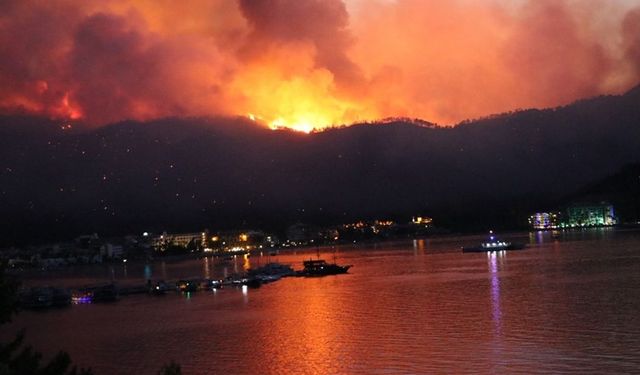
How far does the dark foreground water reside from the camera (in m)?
22.7

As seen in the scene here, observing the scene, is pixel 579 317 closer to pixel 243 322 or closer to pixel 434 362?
pixel 434 362

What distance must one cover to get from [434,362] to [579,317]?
9.82m

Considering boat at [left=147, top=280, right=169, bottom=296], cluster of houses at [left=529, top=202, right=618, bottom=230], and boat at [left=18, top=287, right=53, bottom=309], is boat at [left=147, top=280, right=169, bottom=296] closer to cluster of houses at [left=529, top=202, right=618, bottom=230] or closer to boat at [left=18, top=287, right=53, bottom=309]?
boat at [left=18, top=287, right=53, bottom=309]

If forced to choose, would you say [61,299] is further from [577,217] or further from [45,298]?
[577,217]

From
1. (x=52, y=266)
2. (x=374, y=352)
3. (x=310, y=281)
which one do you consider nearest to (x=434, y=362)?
(x=374, y=352)

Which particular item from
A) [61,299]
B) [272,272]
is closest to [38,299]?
[61,299]

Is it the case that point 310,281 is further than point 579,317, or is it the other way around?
point 310,281

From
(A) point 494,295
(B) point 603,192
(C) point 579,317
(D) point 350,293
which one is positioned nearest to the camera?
(C) point 579,317

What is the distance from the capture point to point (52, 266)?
151125 mm

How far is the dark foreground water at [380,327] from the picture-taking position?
22.7 meters

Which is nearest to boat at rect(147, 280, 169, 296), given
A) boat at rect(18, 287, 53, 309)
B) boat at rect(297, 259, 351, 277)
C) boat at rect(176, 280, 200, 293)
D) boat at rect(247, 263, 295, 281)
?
boat at rect(176, 280, 200, 293)

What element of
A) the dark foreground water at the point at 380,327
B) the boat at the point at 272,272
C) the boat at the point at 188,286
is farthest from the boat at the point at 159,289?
the boat at the point at 272,272

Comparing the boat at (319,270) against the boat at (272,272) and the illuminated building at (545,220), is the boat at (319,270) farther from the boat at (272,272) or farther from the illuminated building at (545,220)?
the illuminated building at (545,220)

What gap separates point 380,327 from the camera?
30.2 meters
